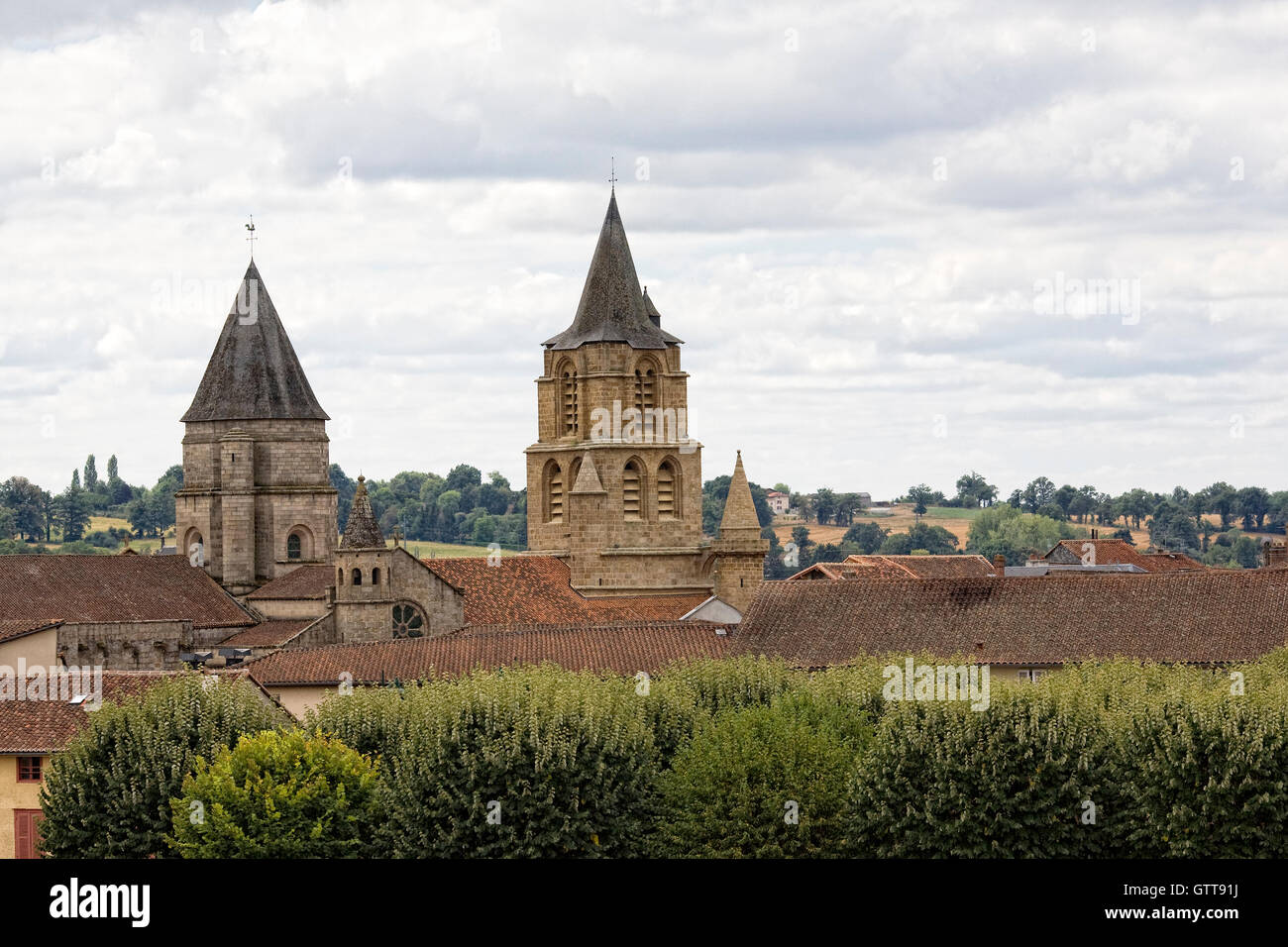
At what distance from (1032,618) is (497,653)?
1843 centimetres

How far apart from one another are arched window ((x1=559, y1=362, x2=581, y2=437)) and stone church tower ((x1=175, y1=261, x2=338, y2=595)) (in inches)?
464

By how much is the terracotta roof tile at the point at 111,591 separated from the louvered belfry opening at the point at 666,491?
21670 millimetres

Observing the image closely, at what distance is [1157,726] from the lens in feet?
182

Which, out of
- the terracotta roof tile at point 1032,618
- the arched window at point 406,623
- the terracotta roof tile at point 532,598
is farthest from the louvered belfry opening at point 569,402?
the terracotta roof tile at point 1032,618

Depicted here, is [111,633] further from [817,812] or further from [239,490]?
[817,812]

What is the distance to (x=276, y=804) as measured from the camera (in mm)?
55000

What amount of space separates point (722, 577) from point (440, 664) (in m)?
26.6

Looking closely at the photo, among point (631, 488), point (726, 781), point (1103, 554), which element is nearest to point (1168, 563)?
point (1103, 554)

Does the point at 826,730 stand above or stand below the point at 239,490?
below

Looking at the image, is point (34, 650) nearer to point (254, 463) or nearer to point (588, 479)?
point (254, 463)

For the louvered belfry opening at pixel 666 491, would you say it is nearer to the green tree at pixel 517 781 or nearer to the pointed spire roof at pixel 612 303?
the pointed spire roof at pixel 612 303

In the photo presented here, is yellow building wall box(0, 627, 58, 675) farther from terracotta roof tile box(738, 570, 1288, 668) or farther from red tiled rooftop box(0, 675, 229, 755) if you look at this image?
terracotta roof tile box(738, 570, 1288, 668)
